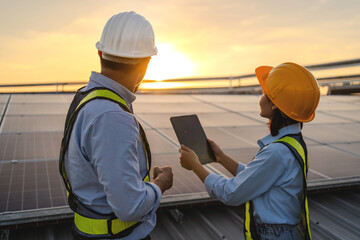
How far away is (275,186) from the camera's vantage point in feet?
7.82

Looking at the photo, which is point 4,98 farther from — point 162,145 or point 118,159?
point 118,159

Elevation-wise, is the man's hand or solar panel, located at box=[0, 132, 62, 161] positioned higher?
the man's hand

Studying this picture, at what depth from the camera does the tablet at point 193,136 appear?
9.02ft

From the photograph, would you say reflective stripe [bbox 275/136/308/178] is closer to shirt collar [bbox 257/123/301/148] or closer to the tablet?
shirt collar [bbox 257/123/301/148]

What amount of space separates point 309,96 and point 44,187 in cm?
295

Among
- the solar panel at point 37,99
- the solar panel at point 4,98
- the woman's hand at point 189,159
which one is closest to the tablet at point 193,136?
the woman's hand at point 189,159

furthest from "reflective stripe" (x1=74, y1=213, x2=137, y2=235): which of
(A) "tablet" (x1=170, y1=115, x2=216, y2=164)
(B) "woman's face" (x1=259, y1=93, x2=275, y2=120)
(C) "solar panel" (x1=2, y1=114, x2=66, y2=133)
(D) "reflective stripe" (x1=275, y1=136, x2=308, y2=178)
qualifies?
(C) "solar panel" (x1=2, y1=114, x2=66, y2=133)

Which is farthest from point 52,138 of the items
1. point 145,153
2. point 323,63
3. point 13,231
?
point 323,63

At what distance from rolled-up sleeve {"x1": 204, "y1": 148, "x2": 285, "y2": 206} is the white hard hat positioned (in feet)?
3.57

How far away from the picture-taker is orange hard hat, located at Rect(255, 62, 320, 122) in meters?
2.58

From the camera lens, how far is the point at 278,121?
2656 millimetres

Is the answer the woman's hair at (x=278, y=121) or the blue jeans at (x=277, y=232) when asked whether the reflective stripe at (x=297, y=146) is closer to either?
the woman's hair at (x=278, y=121)

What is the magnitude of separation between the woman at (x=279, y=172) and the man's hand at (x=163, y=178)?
17.1 inches

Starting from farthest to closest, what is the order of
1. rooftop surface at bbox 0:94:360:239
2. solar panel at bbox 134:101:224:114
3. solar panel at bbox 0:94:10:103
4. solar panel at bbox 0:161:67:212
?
solar panel at bbox 0:94:10:103, solar panel at bbox 134:101:224:114, rooftop surface at bbox 0:94:360:239, solar panel at bbox 0:161:67:212
